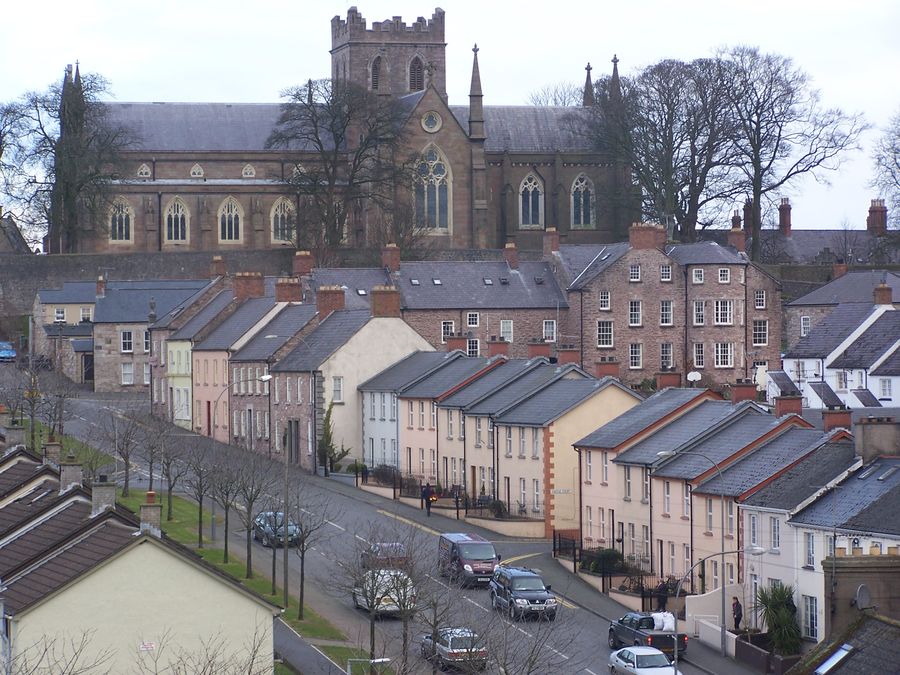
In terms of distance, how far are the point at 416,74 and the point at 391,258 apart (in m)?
46.5

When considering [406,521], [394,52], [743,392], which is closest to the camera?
[743,392]

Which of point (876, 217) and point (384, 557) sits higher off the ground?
point (876, 217)

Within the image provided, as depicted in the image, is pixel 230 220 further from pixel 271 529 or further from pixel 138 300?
pixel 271 529

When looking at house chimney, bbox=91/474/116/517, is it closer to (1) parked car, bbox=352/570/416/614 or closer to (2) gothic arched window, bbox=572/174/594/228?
(1) parked car, bbox=352/570/416/614

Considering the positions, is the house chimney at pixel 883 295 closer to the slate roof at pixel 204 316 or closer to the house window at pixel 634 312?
the house window at pixel 634 312

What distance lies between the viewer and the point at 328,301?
8619cm

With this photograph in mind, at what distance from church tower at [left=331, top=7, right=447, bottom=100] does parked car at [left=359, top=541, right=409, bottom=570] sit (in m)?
92.2

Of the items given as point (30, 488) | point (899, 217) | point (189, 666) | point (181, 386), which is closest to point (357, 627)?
point (30, 488)

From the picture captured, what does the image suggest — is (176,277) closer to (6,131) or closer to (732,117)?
(6,131)

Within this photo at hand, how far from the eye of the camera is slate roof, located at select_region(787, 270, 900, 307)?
4053 inches

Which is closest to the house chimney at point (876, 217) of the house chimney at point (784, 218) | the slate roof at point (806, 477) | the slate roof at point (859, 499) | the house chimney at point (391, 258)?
the house chimney at point (784, 218)

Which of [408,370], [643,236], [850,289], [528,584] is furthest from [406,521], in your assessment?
[850,289]

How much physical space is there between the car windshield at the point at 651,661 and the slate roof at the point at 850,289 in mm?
59387

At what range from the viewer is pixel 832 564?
120ft
